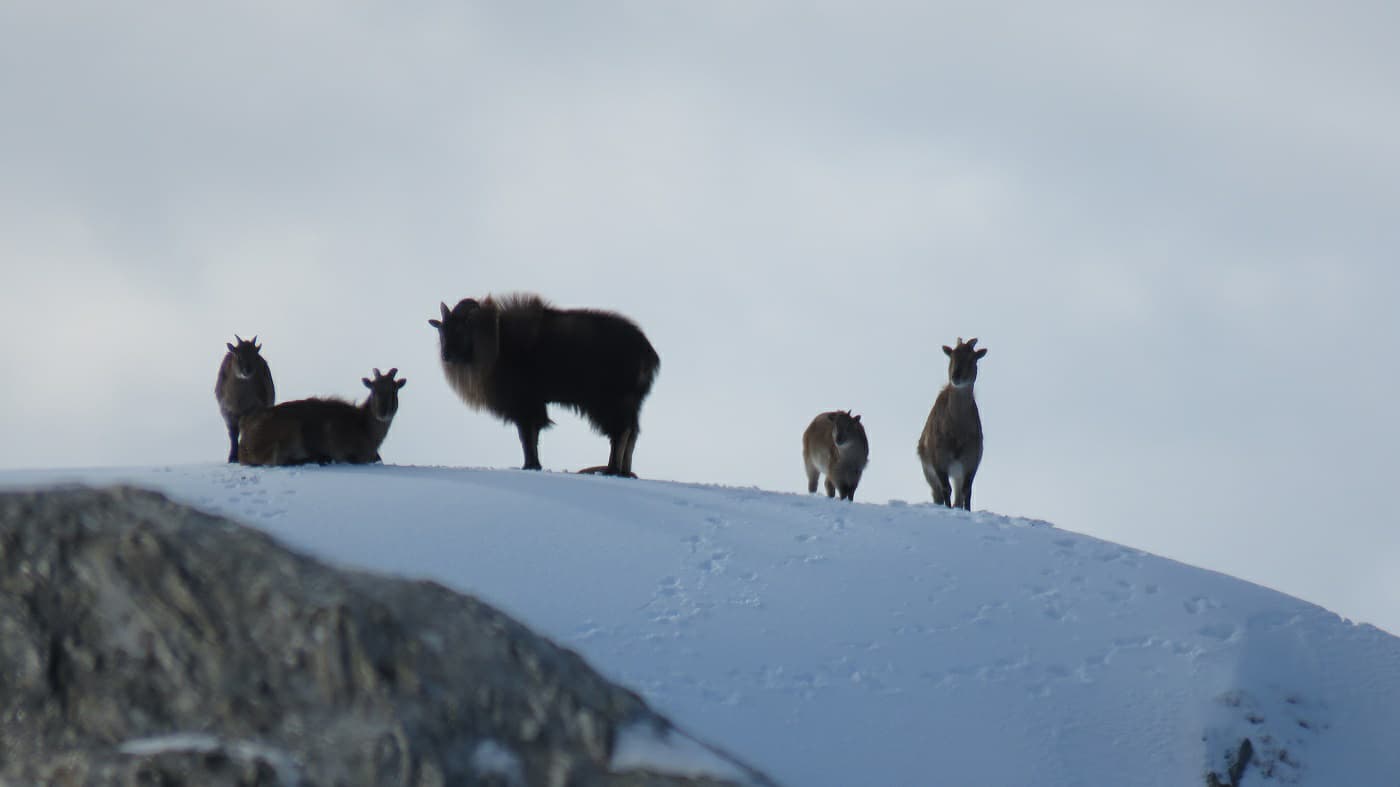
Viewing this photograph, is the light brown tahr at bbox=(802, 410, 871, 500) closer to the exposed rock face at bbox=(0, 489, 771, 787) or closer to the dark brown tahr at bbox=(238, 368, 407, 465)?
the dark brown tahr at bbox=(238, 368, 407, 465)

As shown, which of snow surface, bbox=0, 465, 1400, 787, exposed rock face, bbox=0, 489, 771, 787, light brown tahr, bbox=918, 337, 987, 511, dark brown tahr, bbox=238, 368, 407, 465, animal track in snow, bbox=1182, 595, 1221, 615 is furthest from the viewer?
light brown tahr, bbox=918, 337, 987, 511

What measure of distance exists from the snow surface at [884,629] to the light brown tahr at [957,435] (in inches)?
145

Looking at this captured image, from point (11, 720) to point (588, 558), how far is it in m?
3.49

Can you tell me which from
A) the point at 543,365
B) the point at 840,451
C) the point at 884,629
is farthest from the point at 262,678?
the point at 840,451

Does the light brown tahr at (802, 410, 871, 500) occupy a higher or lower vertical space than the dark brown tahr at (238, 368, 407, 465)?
higher

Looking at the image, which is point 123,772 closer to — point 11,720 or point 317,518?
point 11,720

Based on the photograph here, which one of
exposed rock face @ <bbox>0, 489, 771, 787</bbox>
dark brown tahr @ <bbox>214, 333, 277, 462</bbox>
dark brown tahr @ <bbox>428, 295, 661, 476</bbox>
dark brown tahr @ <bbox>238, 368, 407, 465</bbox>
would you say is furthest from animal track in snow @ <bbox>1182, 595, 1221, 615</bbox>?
dark brown tahr @ <bbox>214, 333, 277, 462</bbox>

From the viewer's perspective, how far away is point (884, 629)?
839 centimetres

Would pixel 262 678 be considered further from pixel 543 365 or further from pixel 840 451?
pixel 840 451

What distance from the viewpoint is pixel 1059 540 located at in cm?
1076

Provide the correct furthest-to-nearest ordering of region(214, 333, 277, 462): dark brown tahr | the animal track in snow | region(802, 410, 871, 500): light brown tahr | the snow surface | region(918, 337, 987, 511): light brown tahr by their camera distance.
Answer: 1. region(802, 410, 871, 500): light brown tahr
2. region(918, 337, 987, 511): light brown tahr
3. region(214, 333, 277, 462): dark brown tahr
4. the animal track in snow
5. the snow surface

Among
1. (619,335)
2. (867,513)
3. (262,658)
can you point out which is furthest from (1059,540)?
(262,658)

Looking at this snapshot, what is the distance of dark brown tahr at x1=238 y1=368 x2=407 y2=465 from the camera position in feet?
38.1

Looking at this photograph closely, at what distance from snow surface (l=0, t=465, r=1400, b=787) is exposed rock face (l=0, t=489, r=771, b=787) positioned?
0.81m
